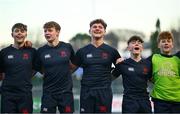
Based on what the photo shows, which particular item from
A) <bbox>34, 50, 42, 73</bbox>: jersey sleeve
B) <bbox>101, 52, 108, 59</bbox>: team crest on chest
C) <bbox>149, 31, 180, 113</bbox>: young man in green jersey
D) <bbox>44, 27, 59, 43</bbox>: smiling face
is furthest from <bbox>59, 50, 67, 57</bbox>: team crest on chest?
<bbox>149, 31, 180, 113</bbox>: young man in green jersey

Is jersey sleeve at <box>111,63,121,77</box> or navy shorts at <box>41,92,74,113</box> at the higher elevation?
jersey sleeve at <box>111,63,121,77</box>

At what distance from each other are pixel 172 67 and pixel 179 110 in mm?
488

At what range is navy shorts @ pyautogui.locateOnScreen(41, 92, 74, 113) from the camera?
4.93 metres

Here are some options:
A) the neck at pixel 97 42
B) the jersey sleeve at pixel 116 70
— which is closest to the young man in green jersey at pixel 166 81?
the jersey sleeve at pixel 116 70

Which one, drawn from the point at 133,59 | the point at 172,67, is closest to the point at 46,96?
the point at 133,59

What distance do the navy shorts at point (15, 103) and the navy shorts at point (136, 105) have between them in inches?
43.6

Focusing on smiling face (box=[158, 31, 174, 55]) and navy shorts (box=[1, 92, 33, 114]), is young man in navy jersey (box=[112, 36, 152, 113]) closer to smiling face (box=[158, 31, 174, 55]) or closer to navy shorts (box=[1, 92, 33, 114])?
smiling face (box=[158, 31, 174, 55])

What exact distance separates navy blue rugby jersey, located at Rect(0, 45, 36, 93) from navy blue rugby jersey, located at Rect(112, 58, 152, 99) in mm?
1031

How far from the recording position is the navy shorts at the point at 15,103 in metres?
5.02

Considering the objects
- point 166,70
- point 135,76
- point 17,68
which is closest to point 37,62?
point 17,68

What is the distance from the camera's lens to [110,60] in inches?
202

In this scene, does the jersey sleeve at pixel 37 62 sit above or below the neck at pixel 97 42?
below

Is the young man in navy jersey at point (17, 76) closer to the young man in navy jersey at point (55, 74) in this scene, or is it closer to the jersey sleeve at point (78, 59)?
the young man in navy jersey at point (55, 74)

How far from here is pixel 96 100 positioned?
499cm
